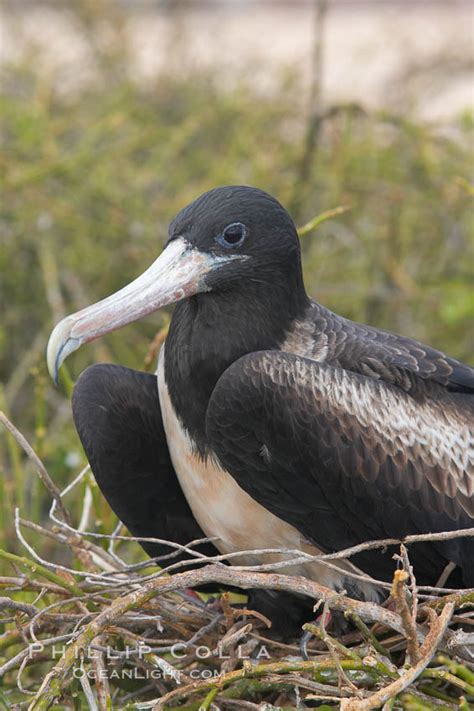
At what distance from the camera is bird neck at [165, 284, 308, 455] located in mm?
3154

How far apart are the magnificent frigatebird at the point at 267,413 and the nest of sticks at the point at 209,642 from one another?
0.40 ft

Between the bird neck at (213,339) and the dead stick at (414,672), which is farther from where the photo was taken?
the bird neck at (213,339)

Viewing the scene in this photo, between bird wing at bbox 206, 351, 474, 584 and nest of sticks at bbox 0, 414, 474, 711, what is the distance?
11 cm

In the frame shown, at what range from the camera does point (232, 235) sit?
10.3ft

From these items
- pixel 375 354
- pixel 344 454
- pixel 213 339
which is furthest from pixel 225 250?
pixel 344 454

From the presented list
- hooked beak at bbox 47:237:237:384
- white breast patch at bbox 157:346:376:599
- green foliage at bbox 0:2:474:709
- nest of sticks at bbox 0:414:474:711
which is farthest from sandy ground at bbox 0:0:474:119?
nest of sticks at bbox 0:414:474:711

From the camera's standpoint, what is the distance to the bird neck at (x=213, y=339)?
Answer: 124 inches

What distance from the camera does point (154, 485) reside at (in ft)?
11.1

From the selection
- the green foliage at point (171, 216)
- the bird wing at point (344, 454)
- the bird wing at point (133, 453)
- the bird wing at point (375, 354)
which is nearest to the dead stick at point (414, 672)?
the bird wing at point (344, 454)

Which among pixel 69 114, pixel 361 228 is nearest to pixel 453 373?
pixel 361 228

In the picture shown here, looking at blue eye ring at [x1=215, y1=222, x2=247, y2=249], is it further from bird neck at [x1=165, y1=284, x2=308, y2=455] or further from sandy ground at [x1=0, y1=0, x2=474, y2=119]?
sandy ground at [x1=0, y1=0, x2=474, y2=119]

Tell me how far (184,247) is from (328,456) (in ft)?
2.05

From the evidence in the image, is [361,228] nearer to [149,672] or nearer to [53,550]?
[53,550]

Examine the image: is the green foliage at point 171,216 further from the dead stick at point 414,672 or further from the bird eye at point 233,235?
the dead stick at point 414,672
